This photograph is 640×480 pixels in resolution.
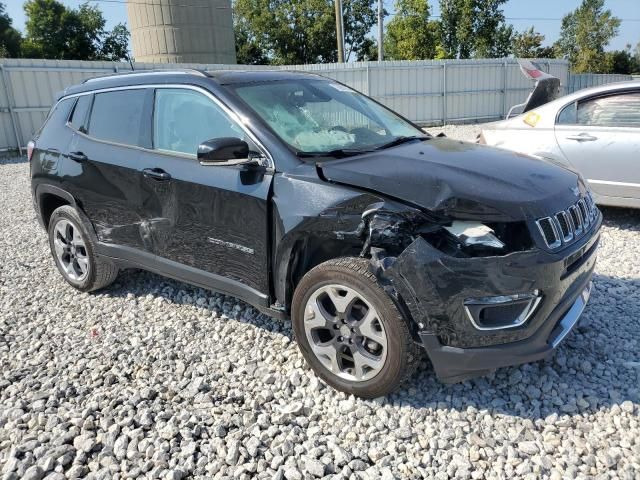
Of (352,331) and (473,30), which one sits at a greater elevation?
(473,30)

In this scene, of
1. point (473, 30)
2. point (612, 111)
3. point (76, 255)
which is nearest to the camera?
point (76, 255)

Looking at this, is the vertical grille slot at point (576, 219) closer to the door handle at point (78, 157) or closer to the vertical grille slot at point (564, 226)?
the vertical grille slot at point (564, 226)

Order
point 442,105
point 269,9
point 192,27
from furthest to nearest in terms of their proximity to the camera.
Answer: point 269,9, point 192,27, point 442,105

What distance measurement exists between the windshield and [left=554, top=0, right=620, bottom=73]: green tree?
47.6 meters

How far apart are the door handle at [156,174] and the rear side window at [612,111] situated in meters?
4.64

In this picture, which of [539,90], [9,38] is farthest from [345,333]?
[9,38]

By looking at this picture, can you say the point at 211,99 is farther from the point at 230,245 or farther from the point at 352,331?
the point at 352,331

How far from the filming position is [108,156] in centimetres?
401

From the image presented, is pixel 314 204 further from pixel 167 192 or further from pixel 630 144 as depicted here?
pixel 630 144

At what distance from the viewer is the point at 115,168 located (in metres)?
3.93

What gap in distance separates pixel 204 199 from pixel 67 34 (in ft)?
168

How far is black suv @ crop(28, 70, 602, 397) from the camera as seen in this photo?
8.47ft

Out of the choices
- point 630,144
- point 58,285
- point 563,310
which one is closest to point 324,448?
point 563,310

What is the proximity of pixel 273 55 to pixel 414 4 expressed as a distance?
44.1 ft
